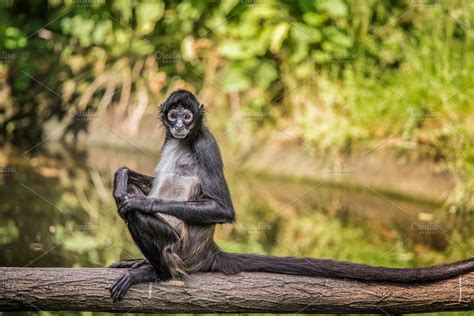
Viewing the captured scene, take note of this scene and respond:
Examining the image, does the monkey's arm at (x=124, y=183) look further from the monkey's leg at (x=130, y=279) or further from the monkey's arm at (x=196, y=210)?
the monkey's leg at (x=130, y=279)

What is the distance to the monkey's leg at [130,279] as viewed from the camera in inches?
192

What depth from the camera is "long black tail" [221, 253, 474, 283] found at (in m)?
5.05

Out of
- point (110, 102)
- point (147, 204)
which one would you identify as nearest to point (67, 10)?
point (110, 102)

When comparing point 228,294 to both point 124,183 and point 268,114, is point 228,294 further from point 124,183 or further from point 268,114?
point 268,114

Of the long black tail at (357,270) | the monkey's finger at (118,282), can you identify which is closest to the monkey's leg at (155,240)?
the monkey's finger at (118,282)

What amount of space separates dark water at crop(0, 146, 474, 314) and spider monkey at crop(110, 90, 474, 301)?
7.25 ft

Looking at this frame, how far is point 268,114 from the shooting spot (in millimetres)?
13812

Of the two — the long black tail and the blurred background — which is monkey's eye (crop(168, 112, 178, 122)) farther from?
the blurred background

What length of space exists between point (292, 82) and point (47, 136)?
5138 mm

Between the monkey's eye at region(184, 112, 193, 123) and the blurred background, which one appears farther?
the blurred background

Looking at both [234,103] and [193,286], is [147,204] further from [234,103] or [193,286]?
[234,103]

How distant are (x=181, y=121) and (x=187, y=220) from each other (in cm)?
79

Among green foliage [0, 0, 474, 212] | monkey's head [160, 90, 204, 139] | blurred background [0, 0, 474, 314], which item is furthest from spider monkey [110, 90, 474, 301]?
green foliage [0, 0, 474, 212]

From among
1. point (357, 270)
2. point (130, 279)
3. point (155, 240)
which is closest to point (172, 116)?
point (155, 240)
